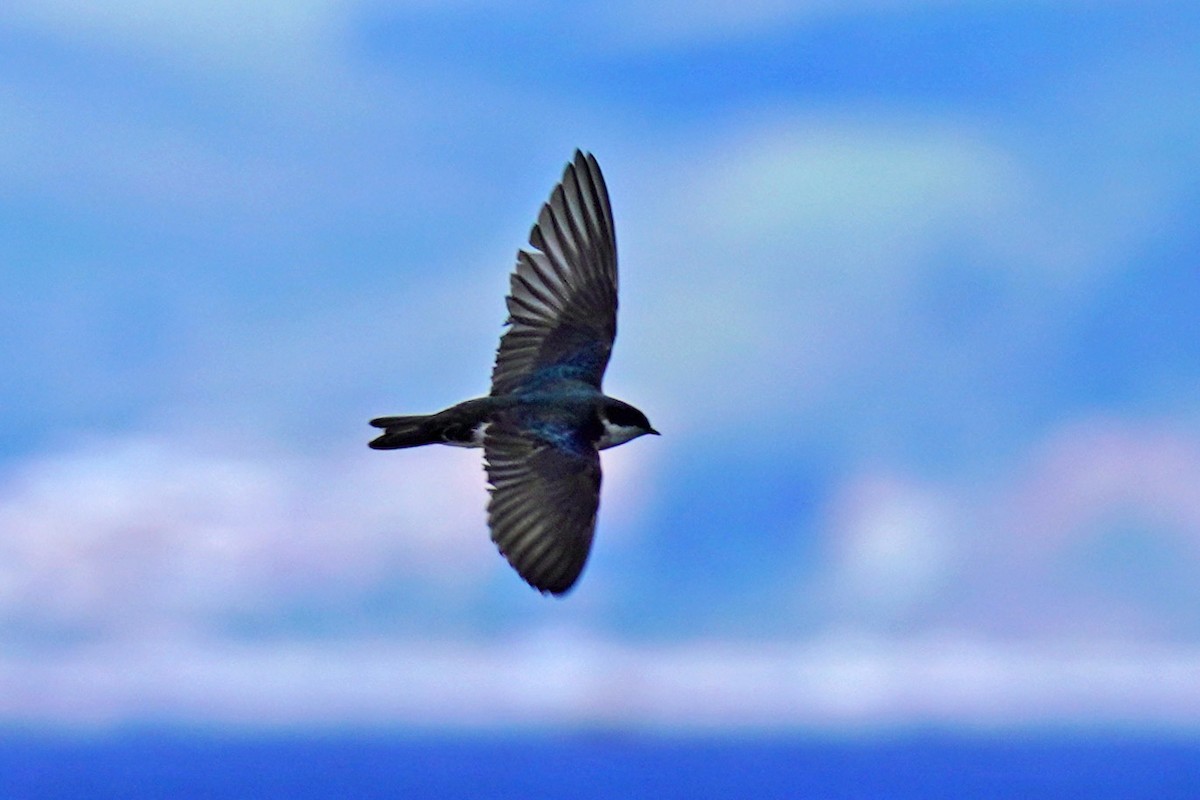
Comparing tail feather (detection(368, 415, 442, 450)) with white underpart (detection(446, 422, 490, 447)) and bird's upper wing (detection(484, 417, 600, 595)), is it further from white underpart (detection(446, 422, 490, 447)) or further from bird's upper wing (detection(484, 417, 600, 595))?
bird's upper wing (detection(484, 417, 600, 595))

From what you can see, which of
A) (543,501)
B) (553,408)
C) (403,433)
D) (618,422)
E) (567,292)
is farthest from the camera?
(567,292)

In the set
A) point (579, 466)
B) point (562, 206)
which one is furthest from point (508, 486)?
point (562, 206)

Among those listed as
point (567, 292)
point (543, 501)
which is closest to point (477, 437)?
point (543, 501)

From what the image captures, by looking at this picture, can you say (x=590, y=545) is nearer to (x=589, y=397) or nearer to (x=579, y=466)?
(x=579, y=466)

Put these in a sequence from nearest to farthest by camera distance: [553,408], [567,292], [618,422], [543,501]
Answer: [543,501] → [553,408] → [618,422] → [567,292]

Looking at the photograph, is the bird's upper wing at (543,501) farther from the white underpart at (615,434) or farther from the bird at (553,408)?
the white underpart at (615,434)

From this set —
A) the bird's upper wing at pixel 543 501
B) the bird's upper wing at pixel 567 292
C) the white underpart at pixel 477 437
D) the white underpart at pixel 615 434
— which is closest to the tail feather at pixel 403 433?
the white underpart at pixel 477 437

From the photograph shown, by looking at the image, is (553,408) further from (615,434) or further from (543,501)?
(543,501)
